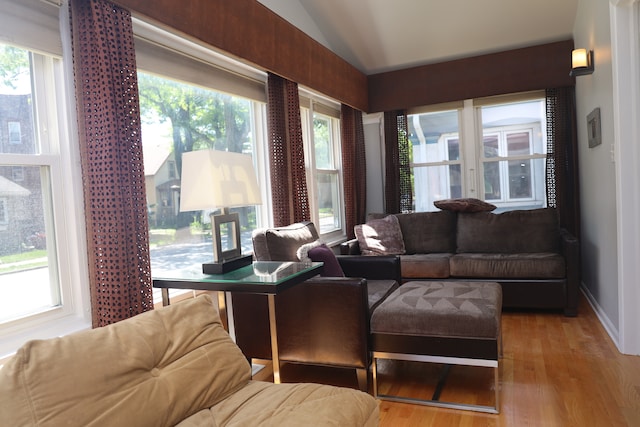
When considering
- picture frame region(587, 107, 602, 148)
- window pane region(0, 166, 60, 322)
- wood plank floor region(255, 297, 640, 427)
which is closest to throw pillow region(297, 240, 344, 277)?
wood plank floor region(255, 297, 640, 427)

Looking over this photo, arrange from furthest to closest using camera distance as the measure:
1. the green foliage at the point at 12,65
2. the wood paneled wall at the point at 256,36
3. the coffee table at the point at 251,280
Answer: the wood paneled wall at the point at 256,36, the coffee table at the point at 251,280, the green foliage at the point at 12,65

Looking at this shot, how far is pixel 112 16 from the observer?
2.00m

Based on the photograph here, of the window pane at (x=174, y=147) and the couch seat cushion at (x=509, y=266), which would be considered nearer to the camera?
the window pane at (x=174, y=147)

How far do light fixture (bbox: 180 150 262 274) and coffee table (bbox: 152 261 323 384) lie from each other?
10 centimetres

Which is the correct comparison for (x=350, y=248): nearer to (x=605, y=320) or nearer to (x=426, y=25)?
(x=605, y=320)

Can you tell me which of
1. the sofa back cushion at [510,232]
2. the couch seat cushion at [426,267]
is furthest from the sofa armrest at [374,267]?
the sofa back cushion at [510,232]

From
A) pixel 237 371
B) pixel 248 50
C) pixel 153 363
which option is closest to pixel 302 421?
pixel 237 371

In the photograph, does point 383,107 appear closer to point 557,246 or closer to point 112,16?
point 557,246

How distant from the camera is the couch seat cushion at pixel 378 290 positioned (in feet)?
8.77

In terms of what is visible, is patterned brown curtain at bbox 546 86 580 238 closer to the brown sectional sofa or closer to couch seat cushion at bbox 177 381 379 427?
the brown sectional sofa

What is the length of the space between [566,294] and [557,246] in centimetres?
55

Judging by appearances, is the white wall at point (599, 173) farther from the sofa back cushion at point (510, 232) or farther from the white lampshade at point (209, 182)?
the white lampshade at point (209, 182)

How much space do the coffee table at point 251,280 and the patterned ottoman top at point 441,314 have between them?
489 millimetres

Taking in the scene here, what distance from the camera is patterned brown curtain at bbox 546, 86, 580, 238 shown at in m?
4.52
